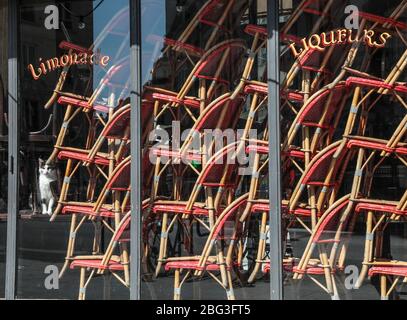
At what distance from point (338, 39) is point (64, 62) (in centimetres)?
266

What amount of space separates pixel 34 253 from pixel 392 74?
12.3ft

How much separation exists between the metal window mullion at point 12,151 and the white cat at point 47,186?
24cm

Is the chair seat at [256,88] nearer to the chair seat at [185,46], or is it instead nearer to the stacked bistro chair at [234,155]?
the stacked bistro chair at [234,155]

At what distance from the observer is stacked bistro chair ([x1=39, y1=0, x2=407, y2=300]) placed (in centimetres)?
526

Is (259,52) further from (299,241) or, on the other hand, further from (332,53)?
(299,241)

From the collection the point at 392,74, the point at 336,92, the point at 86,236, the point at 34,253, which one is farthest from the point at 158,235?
the point at 392,74

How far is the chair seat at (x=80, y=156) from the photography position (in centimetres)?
597

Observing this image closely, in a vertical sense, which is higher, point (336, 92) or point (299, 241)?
point (336, 92)

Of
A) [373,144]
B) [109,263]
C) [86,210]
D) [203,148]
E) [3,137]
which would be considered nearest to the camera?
[373,144]

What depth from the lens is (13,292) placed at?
6023 mm

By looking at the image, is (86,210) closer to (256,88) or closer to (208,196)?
(208,196)

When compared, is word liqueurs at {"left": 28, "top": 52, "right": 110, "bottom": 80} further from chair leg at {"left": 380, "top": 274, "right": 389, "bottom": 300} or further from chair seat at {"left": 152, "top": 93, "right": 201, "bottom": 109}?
chair leg at {"left": 380, "top": 274, "right": 389, "bottom": 300}

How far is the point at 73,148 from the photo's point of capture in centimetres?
603

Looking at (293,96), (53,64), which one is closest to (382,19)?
(293,96)
